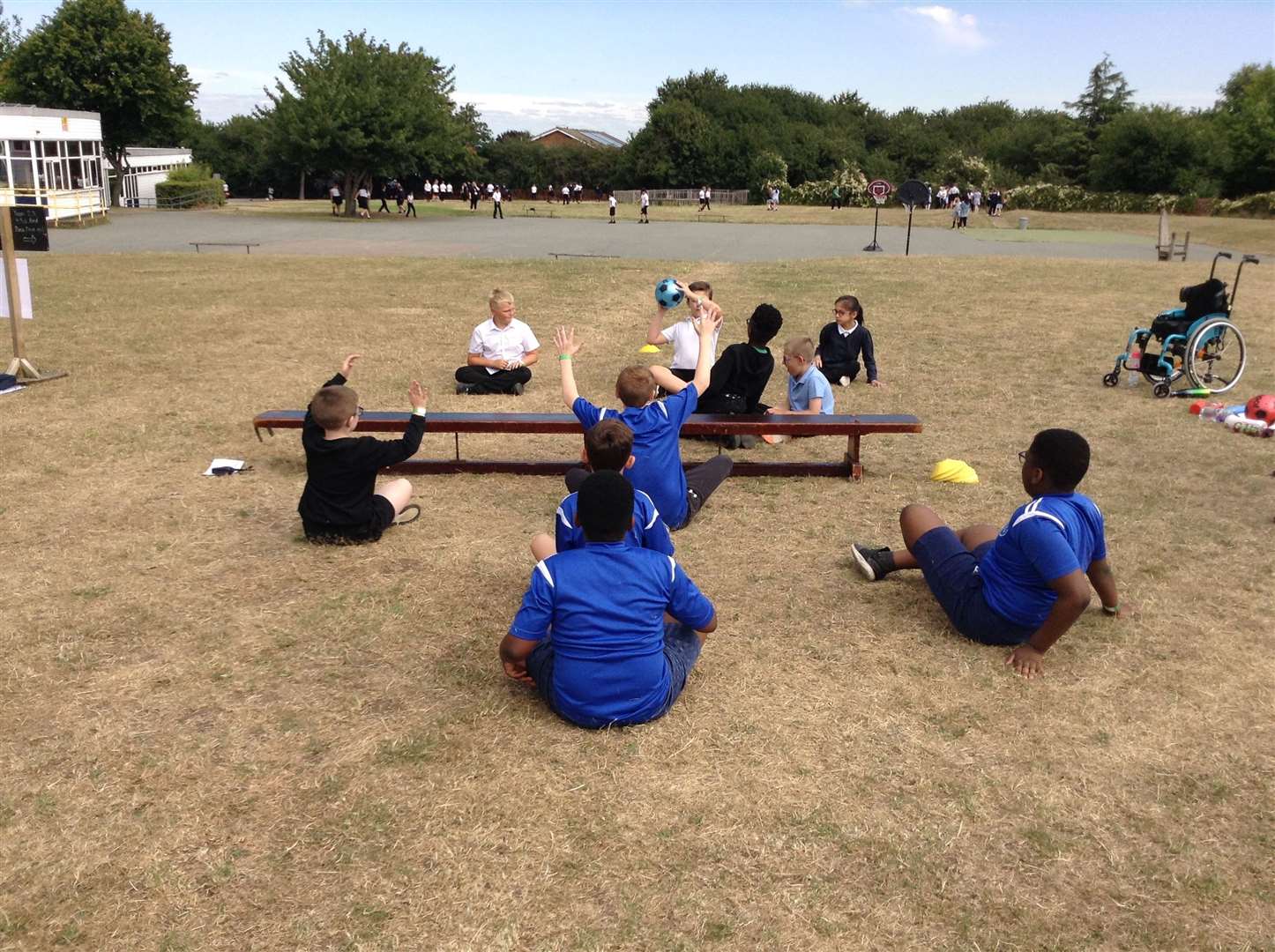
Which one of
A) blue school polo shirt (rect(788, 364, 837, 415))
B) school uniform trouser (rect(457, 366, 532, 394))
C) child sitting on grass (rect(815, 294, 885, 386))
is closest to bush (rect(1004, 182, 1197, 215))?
child sitting on grass (rect(815, 294, 885, 386))

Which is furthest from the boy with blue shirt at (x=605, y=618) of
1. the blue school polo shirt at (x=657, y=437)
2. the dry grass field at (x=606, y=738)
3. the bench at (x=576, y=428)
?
the bench at (x=576, y=428)

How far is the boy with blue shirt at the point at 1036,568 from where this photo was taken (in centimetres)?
438

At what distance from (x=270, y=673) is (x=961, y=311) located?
1395 centimetres

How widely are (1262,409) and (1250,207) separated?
4779cm

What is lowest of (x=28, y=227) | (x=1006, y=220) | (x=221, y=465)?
(x=221, y=465)

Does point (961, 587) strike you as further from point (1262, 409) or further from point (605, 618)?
point (1262, 409)

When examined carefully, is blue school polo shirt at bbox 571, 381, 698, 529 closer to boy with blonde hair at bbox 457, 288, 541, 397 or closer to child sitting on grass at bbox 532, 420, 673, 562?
child sitting on grass at bbox 532, 420, 673, 562

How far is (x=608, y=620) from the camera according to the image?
150 inches

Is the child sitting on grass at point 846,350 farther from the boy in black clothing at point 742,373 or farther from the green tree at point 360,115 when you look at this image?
the green tree at point 360,115

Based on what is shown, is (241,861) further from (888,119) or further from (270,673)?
(888,119)

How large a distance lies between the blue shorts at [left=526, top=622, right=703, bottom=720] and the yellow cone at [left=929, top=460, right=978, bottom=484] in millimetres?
3895

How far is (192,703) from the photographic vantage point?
433 cm

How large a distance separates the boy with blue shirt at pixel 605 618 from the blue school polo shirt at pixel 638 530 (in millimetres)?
377

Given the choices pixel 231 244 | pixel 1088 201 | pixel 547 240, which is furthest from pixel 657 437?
pixel 1088 201
